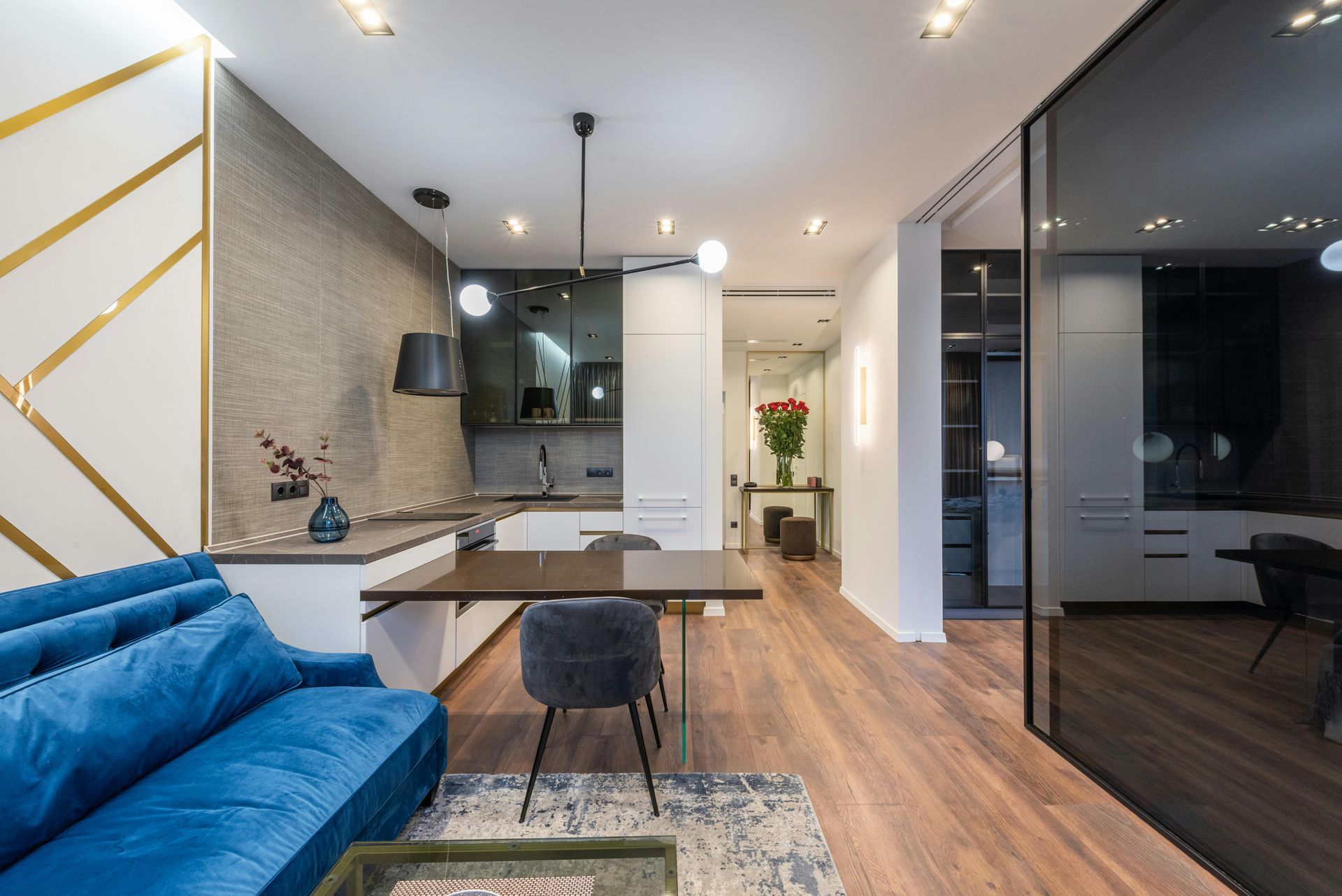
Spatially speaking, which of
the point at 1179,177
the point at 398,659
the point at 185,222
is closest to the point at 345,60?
the point at 185,222

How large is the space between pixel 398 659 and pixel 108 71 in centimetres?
232

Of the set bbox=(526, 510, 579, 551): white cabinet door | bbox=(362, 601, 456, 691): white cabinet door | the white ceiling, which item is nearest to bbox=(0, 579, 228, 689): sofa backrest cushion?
bbox=(362, 601, 456, 691): white cabinet door

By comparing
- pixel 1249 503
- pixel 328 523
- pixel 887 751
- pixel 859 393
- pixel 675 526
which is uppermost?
pixel 859 393

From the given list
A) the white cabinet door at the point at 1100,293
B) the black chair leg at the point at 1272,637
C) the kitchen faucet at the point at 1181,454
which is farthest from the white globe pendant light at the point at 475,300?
the black chair leg at the point at 1272,637

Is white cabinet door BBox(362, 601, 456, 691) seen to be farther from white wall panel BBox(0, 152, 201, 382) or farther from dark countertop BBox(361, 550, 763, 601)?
white wall panel BBox(0, 152, 201, 382)

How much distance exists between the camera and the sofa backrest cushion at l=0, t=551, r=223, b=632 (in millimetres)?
1380

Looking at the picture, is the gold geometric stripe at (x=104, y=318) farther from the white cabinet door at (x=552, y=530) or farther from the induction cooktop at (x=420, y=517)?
the white cabinet door at (x=552, y=530)

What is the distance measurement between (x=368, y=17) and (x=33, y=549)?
2002 mm

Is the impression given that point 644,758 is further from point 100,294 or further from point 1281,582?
point 100,294

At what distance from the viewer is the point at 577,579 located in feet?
6.88

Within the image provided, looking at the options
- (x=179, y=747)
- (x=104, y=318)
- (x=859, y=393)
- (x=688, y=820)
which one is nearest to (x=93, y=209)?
(x=104, y=318)

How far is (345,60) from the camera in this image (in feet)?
7.06

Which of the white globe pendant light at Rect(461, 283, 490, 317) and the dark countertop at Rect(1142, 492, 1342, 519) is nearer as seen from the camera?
the dark countertop at Rect(1142, 492, 1342, 519)

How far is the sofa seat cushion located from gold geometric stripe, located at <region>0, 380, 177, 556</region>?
2.39 feet
